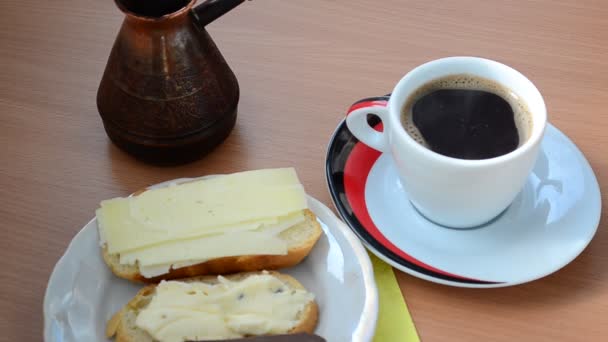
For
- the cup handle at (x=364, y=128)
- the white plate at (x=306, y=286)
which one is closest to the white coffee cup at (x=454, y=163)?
the cup handle at (x=364, y=128)

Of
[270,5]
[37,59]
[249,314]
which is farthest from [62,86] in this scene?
[249,314]

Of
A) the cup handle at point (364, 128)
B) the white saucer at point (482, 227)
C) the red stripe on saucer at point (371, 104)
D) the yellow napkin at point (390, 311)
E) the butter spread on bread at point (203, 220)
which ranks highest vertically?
the red stripe on saucer at point (371, 104)

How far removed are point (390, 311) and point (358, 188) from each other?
6.8 inches

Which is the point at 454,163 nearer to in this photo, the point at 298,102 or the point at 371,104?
the point at 371,104

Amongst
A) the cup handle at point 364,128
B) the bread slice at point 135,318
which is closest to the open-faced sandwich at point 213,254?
the bread slice at point 135,318

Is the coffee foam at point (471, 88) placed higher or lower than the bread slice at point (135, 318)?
higher

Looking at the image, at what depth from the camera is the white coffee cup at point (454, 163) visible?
825mm

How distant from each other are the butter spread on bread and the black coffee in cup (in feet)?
0.56

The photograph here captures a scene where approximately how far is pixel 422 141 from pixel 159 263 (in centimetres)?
34

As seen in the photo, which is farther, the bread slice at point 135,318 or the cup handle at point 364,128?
the cup handle at point 364,128

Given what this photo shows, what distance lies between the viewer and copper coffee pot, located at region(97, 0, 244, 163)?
2.95ft

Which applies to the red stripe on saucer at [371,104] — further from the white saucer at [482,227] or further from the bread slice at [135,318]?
the bread slice at [135,318]

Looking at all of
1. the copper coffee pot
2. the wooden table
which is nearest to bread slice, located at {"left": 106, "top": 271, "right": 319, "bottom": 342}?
the wooden table

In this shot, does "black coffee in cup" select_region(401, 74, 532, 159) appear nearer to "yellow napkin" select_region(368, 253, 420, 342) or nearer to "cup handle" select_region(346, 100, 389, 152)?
"cup handle" select_region(346, 100, 389, 152)
